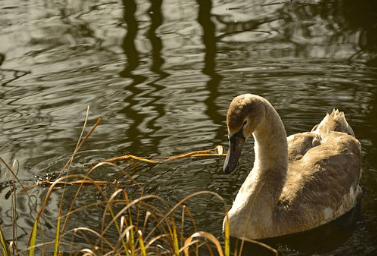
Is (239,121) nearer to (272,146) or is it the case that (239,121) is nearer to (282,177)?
(272,146)

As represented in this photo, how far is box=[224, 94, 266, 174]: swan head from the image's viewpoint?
7.07 m

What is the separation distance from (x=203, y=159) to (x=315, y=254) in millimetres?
2089

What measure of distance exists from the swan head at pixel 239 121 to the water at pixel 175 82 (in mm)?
602

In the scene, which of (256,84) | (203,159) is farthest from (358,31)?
(203,159)

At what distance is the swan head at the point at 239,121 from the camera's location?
707cm

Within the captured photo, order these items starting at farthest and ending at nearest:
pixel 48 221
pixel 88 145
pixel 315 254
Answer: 1. pixel 88 145
2. pixel 48 221
3. pixel 315 254

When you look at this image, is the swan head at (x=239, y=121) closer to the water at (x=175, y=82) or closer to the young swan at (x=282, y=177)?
the young swan at (x=282, y=177)

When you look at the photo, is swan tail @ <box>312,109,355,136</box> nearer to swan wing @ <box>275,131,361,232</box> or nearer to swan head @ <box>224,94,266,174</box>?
swan wing @ <box>275,131,361,232</box>

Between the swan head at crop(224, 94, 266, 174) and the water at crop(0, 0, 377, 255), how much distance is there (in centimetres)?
60

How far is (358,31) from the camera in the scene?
11609 millimetres

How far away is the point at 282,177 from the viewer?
24.7 ft

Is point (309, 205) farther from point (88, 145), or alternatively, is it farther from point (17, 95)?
point (17, 95)

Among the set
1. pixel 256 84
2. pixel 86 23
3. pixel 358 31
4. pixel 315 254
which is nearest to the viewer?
pixel 315 254

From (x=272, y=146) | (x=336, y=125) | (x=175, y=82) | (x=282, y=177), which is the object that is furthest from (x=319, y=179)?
(x=175, y=82)
